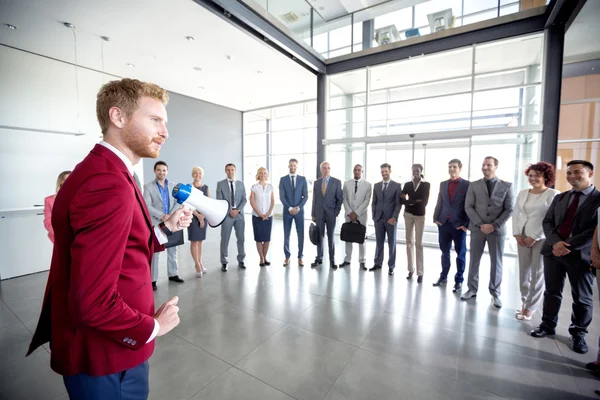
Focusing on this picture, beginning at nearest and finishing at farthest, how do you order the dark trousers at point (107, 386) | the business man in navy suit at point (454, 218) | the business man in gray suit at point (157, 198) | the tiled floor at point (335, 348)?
the dark trousers at point (107, 386)
the tiled floor at point (335, 348)
the business man in gray suit at point (157, 198)
the business man in navy suit at point (454, 218)

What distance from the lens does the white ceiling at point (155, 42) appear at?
443 centimetres

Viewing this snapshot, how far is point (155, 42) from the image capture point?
5566mm

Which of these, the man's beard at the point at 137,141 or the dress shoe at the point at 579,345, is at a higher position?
the man's beard at the point at 137,141

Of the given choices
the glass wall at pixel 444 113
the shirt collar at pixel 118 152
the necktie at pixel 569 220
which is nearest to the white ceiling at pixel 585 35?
the glass wall at pixel 444 113

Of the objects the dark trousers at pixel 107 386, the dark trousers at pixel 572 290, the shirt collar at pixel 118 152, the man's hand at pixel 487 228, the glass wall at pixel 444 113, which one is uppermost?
the glass wall at pixel 444 113

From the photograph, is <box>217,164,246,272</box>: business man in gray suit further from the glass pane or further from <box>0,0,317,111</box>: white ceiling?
the glass pane

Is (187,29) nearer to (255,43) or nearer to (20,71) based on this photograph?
(255,43)

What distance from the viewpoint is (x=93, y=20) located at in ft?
15.4

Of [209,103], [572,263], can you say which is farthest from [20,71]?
[572,263]

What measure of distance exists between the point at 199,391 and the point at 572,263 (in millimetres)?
3556

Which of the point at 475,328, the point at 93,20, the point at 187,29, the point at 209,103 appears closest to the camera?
the point at 475,328

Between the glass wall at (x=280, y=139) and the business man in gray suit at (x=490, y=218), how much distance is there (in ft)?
24.7

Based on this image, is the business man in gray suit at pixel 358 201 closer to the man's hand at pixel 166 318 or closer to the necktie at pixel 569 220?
the necktie at pixel 569 220

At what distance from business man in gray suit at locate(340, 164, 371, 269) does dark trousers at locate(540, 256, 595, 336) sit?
8.41ft
